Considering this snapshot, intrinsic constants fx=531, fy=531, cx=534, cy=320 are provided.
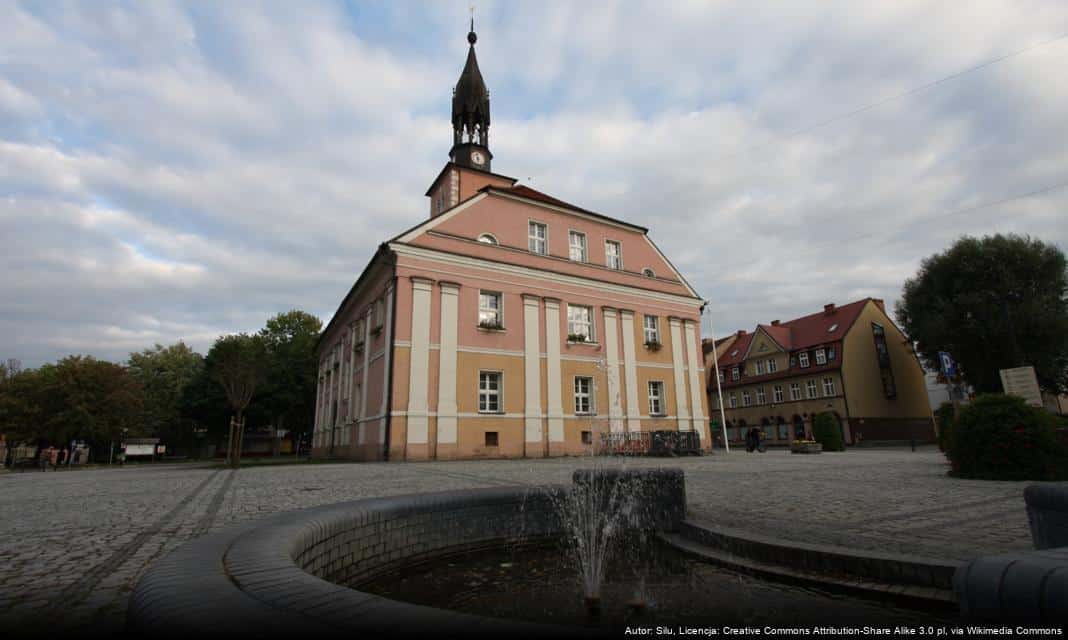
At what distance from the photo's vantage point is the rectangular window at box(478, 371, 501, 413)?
2102 centimetres

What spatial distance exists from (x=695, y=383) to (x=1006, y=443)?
17.0 metres

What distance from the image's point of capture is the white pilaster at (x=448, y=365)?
64.3ft

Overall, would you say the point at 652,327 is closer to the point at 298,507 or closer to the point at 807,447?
the point at 807,447

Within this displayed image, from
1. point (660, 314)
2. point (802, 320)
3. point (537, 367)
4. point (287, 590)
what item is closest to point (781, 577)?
point (287, 590)

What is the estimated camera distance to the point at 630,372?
24859 millimetres

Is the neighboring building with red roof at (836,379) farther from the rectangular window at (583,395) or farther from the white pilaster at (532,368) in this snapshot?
the white pilaster at (532,368)

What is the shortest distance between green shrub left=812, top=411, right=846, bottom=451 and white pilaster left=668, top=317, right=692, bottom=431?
8165mm

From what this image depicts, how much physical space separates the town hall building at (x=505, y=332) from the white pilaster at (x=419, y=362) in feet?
0.17

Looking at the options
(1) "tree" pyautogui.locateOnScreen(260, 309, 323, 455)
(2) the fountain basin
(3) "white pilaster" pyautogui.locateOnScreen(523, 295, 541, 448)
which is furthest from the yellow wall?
(1) "tree" pyautogui.locateOnScreen(260, 309, 323, 455)

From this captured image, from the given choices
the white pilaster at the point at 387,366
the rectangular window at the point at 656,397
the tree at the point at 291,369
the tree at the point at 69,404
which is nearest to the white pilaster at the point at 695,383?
the rectangular window at the point at 656,397

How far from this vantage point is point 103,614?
281 centimetres

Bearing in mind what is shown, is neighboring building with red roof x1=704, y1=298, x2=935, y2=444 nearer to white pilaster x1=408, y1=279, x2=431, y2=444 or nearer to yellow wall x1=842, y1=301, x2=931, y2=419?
yellow wall x1=842, y1=301, x2=931, y2=419

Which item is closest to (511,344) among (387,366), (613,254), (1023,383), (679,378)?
(387,366)

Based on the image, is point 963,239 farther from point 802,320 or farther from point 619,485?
point 619,485
